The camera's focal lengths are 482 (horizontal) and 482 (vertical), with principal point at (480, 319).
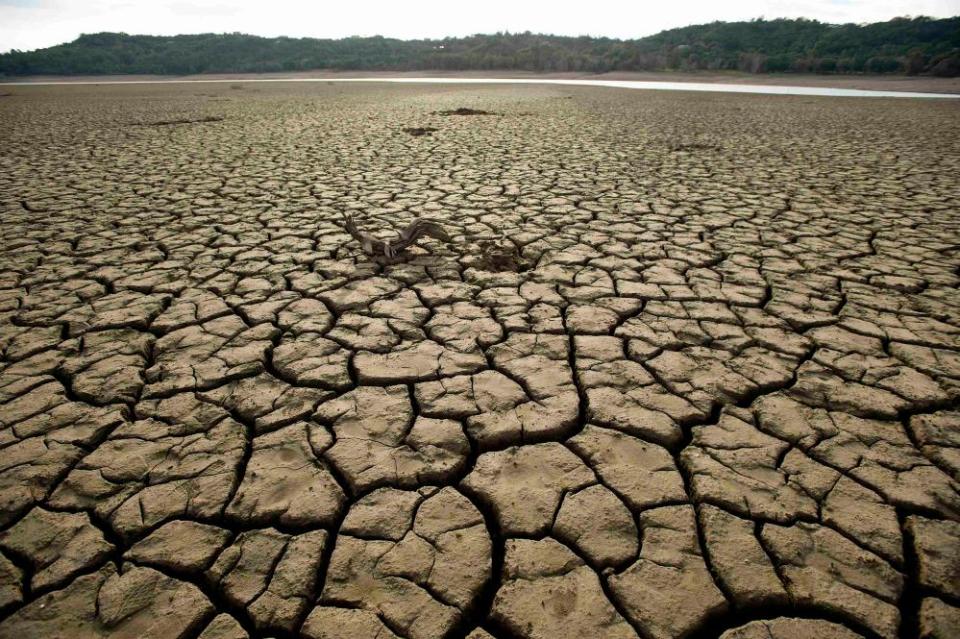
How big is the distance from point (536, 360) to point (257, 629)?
1.32m

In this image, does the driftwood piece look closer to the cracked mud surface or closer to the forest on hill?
the cracked mud surface

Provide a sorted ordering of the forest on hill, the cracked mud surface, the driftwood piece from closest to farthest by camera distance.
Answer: the cracked mud surface < the driftwood piece < the forest on hill

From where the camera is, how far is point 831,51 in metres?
38.1

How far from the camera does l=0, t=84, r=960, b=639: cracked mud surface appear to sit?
113 cm

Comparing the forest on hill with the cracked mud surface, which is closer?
the cracked mud surface

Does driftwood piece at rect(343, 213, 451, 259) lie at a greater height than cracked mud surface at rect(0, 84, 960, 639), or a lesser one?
greater

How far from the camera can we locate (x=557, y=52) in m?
43.6

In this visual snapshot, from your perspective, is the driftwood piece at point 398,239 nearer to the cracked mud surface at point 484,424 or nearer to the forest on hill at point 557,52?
the cracked mud surface at point 484,424

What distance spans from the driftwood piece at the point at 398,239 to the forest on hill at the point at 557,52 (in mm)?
35228

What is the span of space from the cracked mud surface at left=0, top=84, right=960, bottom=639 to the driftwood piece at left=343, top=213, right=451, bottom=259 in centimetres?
12

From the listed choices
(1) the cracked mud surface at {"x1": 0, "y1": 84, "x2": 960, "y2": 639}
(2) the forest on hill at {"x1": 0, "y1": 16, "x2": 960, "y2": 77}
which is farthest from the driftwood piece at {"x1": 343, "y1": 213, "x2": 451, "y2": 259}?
(2) the forest on hill at {"x1": 0, "y1": 16, "x2": 960, "y2": 77}

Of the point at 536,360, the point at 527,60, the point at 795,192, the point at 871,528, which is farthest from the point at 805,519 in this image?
the point at 527,60

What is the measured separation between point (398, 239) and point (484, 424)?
1805mm

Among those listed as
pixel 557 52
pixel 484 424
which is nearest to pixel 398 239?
pixel 484 424
